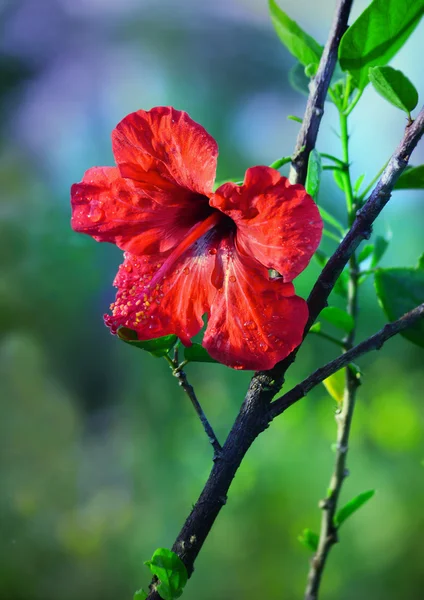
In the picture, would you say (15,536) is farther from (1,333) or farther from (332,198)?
(332,198)

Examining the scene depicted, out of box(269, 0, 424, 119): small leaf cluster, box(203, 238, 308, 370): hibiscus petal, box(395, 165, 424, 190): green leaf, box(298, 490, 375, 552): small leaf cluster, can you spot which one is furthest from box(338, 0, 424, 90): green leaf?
box(298, 490, 375, 552): small leaf cluster

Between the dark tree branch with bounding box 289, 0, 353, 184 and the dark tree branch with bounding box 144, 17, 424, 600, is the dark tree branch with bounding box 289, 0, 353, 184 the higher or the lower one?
the higher one

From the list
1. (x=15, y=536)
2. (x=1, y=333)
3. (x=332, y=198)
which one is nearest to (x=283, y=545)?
(x=15, y=536)

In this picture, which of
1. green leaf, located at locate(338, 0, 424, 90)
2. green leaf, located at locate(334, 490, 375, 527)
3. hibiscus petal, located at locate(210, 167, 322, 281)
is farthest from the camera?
green leaf, located at locate(334, 490, 375, 527)

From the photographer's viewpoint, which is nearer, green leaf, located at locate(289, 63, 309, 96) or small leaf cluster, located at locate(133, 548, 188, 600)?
small leaf cluster, located at locate(133, 548, 188, 600)

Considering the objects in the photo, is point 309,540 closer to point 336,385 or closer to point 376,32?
point 336,385

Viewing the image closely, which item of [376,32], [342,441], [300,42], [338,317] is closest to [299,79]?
[300,42]

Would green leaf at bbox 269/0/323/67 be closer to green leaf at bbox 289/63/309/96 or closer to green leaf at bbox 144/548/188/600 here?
green leaf at bbox 289/63/309/96
